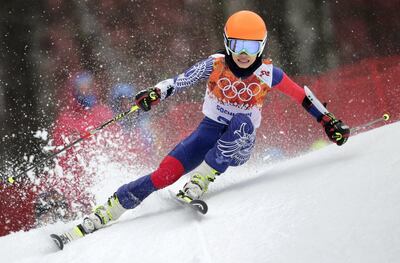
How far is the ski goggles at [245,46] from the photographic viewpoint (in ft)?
10.8

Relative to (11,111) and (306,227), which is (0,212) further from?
(306,227)

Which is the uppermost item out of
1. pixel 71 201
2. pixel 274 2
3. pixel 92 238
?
pixel 274 2

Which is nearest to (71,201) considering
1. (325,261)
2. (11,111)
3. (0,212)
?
(0,212)

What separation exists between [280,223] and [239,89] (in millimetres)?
1481

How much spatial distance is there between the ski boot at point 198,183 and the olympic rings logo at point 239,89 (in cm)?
48

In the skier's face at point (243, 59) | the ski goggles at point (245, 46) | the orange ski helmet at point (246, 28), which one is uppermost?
the orange ski helmet at point (246, 28)

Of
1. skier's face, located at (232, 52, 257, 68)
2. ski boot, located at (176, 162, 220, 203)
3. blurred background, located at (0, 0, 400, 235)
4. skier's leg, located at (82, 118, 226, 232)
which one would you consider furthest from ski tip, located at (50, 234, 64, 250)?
blurred background, located at (0, 0, 400, 235)

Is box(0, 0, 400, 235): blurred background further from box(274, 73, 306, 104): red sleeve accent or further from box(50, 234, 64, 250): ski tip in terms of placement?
box(50, 234, 64, 250): ski tip

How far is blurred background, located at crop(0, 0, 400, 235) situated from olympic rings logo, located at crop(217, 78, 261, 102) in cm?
305

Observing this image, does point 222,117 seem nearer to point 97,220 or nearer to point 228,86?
point 228,86

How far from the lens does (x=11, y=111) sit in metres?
6.02

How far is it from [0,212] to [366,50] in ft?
15.8

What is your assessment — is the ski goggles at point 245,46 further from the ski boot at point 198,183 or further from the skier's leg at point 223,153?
the ski boot at point 198,183

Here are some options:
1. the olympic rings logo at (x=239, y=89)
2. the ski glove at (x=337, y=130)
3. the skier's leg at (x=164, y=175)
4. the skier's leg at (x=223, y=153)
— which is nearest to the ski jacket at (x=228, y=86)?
the olympic rings logo at (x=239, y=89)
